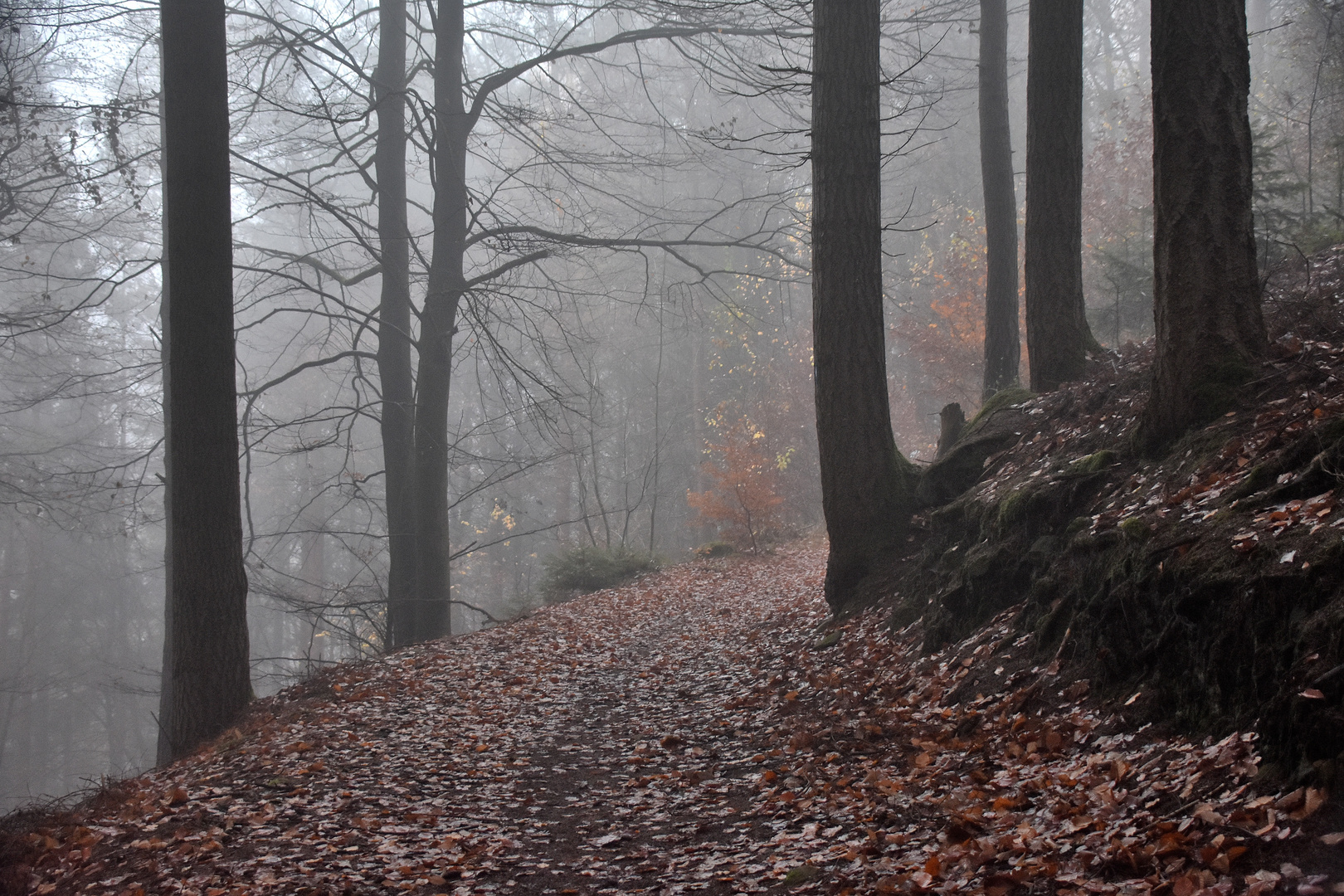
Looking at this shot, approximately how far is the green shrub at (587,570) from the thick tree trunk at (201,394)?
34.3 ft

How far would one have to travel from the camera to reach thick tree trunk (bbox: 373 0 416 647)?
479 inches

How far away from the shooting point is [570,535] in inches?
1318

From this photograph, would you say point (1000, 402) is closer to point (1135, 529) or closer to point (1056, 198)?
point (1056, 198)

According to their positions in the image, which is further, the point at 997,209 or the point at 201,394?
the point at 997,209

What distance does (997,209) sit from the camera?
11.9 meters

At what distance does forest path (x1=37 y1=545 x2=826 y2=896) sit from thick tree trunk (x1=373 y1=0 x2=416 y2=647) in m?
3.04

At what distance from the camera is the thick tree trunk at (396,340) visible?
12156 millimetres

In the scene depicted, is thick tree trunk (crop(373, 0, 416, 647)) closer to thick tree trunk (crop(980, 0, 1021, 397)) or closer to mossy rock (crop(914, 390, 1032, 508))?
mossy rock (crop(914, 390, 1032, 508))

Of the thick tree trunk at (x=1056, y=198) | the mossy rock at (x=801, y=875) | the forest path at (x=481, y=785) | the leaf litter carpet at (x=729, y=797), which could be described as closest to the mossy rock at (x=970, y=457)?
the thick tree trunk at (x=1056, y=198)

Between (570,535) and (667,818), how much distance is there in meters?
29.5

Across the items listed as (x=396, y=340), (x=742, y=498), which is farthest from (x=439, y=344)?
(x=742, y=498)

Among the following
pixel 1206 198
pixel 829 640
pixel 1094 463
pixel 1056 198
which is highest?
pixel 1056 198

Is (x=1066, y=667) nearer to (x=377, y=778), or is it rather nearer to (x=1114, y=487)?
(x=1114, y=487)

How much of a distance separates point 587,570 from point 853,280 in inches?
451
